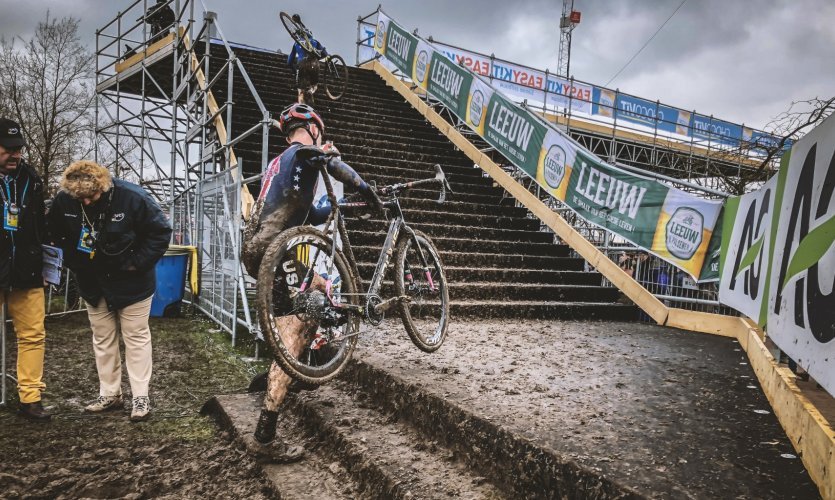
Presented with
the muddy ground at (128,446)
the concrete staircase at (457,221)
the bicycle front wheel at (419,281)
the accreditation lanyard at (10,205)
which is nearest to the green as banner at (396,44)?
the concrete staircase at (457,221)

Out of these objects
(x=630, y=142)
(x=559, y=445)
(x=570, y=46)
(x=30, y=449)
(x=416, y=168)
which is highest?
(x=570, y=46)

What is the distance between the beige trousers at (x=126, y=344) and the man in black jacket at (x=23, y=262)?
0.38 meters

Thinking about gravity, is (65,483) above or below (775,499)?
below

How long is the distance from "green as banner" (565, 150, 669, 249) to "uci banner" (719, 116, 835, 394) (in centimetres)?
210

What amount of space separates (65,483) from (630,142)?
19.2 meters

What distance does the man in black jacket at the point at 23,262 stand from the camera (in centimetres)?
349

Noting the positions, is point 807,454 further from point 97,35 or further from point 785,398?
point 97,35

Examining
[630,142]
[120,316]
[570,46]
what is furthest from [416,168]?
[570,46]

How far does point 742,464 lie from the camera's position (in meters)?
2.02

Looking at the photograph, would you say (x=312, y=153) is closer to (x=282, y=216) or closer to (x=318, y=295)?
(x=282, y=216)

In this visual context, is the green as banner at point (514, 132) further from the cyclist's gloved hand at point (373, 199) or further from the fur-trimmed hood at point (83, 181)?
the fur-trimmed hood at point (83, 181)

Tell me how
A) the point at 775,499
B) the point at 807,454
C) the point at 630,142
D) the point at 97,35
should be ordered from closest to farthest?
the point at 775,499 < the point at 807,454 < the point at 97,35 < the point at 630,142

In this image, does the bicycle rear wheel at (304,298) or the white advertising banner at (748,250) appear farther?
the white advertising banner at (748,250)

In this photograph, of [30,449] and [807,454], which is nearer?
[807,454]
